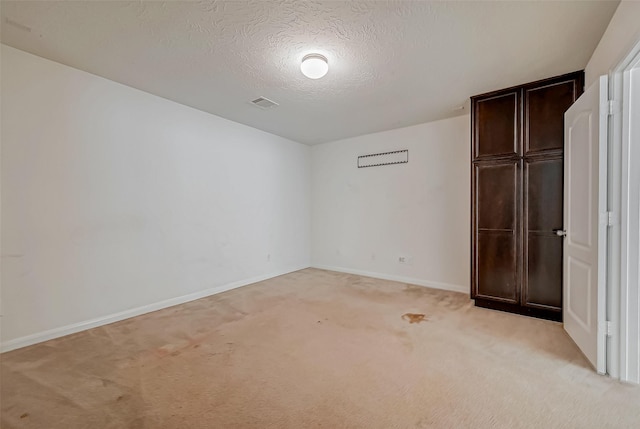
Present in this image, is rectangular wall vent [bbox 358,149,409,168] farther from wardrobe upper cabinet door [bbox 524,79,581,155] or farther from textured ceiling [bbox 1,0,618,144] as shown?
wardrobe upper cabinet door [bbox 524,79,581,155]

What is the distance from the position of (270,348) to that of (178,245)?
1.99m

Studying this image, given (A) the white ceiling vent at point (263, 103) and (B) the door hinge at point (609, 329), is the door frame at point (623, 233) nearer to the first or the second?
(B) the door hinge at point (609, 329)

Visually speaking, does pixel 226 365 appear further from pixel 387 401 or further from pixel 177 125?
pixel 177 125

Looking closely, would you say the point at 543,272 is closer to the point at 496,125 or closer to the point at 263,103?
the point at 496,125

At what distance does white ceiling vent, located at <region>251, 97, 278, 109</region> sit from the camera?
10.8 ft

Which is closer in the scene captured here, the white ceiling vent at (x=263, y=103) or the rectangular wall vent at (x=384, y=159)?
the white ceiling vent at (x=263, y=103)

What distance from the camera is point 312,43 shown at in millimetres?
2191

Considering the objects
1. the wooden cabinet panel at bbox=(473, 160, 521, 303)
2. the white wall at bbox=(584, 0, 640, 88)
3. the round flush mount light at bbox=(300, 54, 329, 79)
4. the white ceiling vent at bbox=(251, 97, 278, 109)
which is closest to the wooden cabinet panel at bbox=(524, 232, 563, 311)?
the wooden cabinet panel at bbox=(473, 160, 521, 303)

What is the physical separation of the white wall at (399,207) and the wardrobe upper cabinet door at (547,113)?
3.09 ft

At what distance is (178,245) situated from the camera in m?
3.46

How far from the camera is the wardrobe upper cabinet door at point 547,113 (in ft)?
8.94

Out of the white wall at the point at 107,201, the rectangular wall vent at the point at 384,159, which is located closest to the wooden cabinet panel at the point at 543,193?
the rectangular wall vent at the point at 384,159

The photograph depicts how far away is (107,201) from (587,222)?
4.47 m

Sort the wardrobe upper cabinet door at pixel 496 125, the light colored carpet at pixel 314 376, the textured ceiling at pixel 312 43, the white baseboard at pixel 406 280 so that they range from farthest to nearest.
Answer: the white baseboard at pixel 406 280, the wardrobe upper cabinet door at pixel 496 125, the textured ceiling at pixel 312 43, the light colored carpet at pixel 314 376
